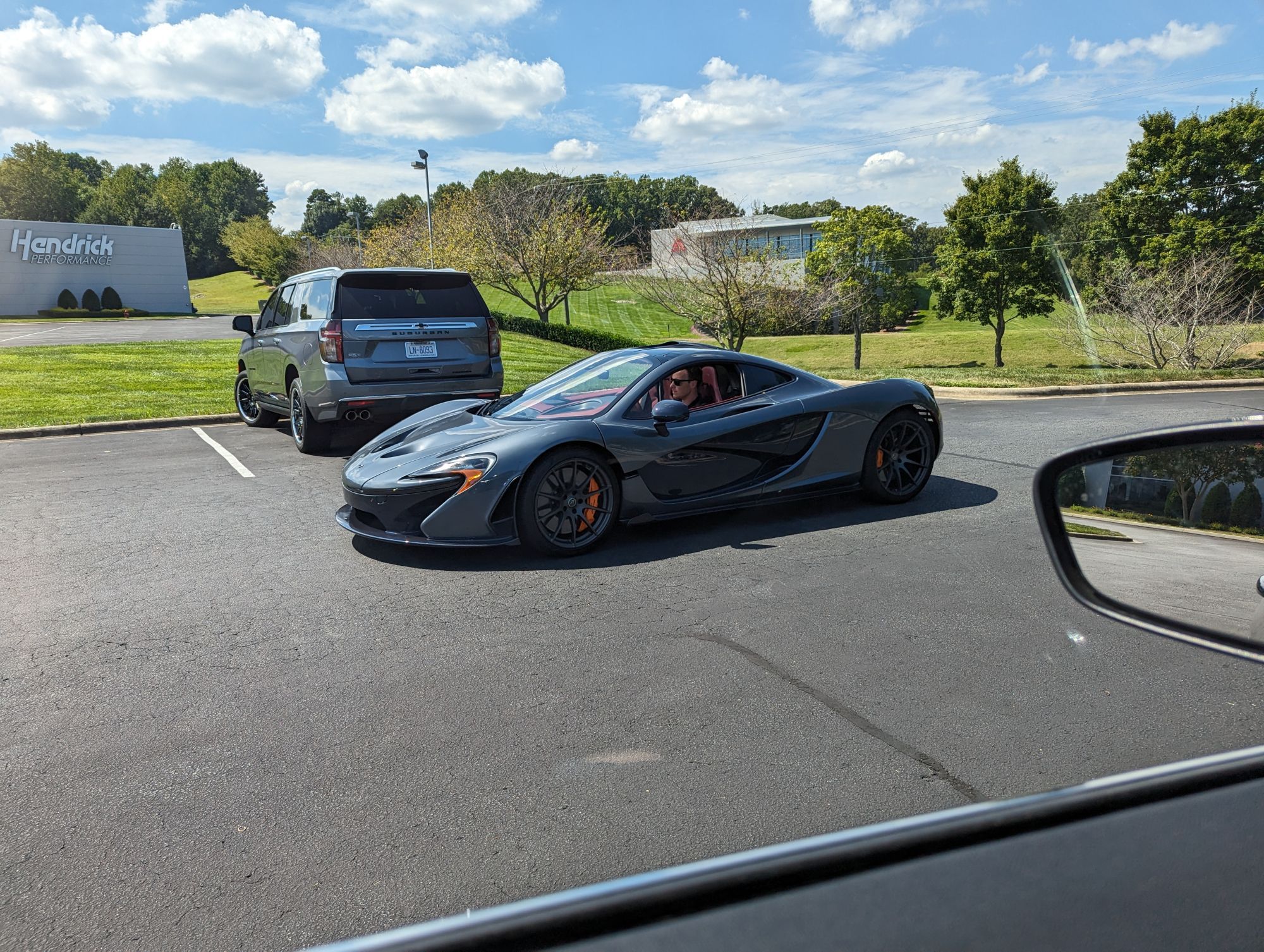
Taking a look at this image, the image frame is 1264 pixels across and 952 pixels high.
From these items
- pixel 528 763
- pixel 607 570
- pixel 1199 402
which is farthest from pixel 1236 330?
pixel 528 763

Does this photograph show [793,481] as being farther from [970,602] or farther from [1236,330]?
[1236,330]

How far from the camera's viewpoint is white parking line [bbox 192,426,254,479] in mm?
8977

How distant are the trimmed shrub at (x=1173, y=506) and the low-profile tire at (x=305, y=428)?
893 cm

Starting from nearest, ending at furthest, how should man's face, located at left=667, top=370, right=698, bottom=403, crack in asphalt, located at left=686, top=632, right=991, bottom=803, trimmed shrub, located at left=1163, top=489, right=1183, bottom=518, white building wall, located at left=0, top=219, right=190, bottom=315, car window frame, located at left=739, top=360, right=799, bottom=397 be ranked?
trimmed shrub, located at left=1163, top=489, right=1183, bottom=518
crack in asphalt, located at left=686, top=632, right=991, bottom=803
man's face, located at left=667, top=370, right=698, bottom=403
car window frame, located at left=739, top=360, right=799, bottom=397
white building wall, located at left=0, top=219, right=190, bottom=315

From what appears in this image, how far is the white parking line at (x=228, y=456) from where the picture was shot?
8977 millimetres

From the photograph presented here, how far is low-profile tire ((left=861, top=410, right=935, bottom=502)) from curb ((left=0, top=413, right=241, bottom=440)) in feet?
31.3

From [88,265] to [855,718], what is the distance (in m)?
73.3

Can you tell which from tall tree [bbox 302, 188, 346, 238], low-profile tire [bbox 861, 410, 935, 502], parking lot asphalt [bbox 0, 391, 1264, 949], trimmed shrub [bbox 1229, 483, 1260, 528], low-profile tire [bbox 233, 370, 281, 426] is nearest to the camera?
trimmed shrub [bbox 1229, 483, 1260, 528]

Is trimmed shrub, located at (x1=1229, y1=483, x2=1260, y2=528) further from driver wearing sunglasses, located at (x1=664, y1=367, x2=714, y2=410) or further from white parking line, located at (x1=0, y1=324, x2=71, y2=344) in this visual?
white parking line, located at (x1=0, y1=324, x2=71, y2=344)

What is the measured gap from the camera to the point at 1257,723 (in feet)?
11.2

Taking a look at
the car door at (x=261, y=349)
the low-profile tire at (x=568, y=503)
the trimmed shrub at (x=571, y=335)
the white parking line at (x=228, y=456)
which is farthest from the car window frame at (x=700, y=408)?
the trimmed shrub at (x=571, y=335)

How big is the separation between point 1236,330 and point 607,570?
A: 24.2m

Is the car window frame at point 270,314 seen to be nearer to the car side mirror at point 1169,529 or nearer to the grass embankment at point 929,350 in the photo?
the car side mirror at point 1169,529

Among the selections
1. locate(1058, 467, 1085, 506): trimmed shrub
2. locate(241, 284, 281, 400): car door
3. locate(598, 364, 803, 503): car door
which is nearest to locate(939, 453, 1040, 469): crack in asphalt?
locate(598, 364, 803, 503): car door
